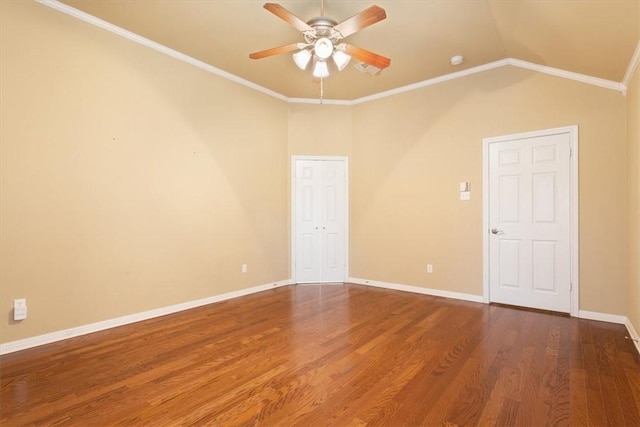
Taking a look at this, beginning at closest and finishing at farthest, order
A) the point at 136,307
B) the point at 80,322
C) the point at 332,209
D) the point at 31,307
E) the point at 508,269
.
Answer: the point at 31,307
the point at 80,322
the point at 136,307
the point at 508,269
the point at 332,209

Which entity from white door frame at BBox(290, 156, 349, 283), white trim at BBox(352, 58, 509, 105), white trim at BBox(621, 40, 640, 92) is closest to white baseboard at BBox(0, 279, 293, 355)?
white door frame at BBox(290, 156, 349, 283)

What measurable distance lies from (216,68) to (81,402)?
3.90 metres

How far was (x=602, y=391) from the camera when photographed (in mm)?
2174

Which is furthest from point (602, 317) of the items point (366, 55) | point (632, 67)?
point (366, 55)

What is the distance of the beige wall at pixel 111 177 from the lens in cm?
285

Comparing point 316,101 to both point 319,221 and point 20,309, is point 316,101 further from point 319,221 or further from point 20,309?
point 20,309

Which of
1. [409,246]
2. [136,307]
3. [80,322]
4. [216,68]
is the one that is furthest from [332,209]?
[80,322]

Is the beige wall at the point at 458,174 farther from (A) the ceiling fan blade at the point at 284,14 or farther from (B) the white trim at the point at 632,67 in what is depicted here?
(A) the ceiling fan blade at the point at 284,14

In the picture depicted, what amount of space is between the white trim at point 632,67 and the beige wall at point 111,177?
4.30 metres

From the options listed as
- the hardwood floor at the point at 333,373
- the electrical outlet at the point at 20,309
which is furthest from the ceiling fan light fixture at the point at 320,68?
the electrical outlet at the point at 20,309

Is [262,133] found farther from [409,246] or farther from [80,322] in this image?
[80,322]

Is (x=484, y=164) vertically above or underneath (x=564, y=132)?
underneath

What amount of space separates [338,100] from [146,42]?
2946mm

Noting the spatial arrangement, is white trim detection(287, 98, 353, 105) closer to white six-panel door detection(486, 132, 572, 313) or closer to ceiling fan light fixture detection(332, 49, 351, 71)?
ceiling fan light fixture detection(332, 49, 351, 71)
